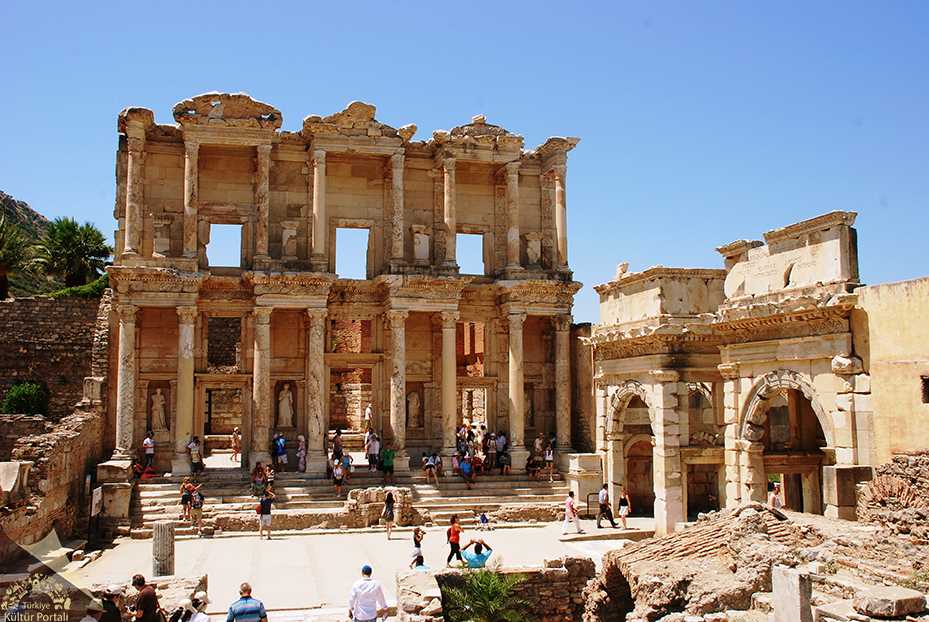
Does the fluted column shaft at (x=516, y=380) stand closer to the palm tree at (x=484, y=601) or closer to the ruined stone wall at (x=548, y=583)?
the ruined stone wall at (x=548, y=583)

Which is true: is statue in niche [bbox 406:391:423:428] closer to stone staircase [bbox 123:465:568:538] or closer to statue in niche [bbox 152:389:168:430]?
stone staircase [bbox 123:465:568:538]

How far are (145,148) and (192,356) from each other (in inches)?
265

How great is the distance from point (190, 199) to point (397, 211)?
6275mm

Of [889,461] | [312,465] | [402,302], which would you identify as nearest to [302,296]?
[402,302]

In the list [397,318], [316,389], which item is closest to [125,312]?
[316,389]

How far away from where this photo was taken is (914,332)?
1435 centimetres

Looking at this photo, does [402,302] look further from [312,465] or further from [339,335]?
[339,335]

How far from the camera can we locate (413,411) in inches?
1212

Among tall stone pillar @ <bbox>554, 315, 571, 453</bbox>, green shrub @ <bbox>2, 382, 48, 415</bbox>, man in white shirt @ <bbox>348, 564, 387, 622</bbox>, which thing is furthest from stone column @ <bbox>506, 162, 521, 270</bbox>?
man in white shirt @ <bbox>348, 564, 387, 622</bbox>

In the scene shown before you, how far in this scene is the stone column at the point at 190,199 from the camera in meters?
28.0

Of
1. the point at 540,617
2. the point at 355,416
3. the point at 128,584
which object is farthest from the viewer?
the point at 355,416

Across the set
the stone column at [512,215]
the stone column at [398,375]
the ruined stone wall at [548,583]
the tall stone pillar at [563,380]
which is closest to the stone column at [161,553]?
the ruined stone wall at [548,583]

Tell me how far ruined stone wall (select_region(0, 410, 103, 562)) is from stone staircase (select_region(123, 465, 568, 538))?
157 cm

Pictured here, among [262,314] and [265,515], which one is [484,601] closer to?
[265,515]
